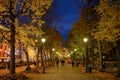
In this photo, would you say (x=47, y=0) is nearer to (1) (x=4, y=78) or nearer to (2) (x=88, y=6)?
(1) (x=4, y=78)

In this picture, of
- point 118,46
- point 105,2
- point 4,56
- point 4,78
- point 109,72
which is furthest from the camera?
point 4,56

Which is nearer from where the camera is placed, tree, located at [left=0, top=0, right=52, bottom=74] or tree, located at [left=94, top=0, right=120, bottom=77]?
tree, located at [left=94, top=0, right=120, bottom=77]

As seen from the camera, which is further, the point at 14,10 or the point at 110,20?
the point at 14,10

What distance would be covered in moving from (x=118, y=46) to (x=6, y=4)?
37.8 feet

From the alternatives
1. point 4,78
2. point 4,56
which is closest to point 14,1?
point 4,78

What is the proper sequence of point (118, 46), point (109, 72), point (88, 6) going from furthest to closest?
point (88, 6) → point (109, 72) → point (118, 46)

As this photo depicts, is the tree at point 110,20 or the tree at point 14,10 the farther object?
the tree at point 14,10

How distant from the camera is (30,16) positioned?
31734 millimetres

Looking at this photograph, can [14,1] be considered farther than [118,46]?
No

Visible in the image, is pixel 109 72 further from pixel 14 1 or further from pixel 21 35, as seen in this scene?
pixel 14 1

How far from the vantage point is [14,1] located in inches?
1144

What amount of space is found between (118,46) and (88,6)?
11.3 m

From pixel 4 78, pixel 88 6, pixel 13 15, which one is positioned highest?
pixel 88 6

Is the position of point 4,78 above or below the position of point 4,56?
below
